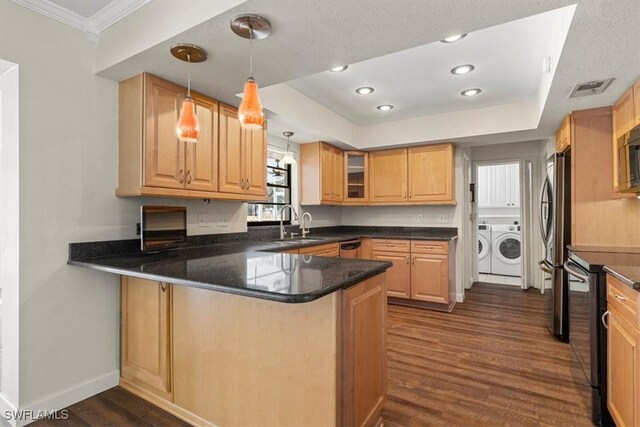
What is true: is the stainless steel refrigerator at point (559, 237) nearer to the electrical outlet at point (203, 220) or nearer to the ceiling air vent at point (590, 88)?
the ceiling air vent at point (590, 88)

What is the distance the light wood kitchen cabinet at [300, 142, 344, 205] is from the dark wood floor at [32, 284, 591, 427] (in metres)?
1.75

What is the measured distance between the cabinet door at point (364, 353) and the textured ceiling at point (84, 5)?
219cm

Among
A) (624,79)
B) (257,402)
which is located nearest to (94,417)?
(257,402)

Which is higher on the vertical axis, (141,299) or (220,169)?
(220,169)

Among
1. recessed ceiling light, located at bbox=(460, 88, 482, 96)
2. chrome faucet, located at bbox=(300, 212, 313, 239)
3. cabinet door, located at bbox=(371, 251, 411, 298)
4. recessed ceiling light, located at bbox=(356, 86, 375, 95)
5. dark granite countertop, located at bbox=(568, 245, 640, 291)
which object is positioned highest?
recessed ceiling light, located at bbox=(356, 86, 375, 95)

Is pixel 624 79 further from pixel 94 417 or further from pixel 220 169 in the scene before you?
pixel 94 417

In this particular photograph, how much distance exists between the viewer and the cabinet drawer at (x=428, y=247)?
3988 millimetres

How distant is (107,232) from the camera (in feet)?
7.33

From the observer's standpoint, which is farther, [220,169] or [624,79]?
[220,169]

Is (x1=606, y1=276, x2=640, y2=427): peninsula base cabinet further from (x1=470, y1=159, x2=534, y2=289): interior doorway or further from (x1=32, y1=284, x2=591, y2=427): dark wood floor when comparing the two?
A: (x1=470, y1=159, x2=534, y2=289): interior doorway

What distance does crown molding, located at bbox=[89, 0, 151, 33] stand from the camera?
1908 mm

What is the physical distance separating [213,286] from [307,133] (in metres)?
2.76

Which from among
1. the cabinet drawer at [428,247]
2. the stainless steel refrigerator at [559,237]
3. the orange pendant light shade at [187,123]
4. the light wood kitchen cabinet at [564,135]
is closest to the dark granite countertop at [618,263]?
the stainless steel refrigerator at [559,237]

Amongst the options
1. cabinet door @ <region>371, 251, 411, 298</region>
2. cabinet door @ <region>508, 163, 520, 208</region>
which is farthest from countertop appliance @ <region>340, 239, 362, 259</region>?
cabinet door @ <region>508, 163, 520, 208</region>
